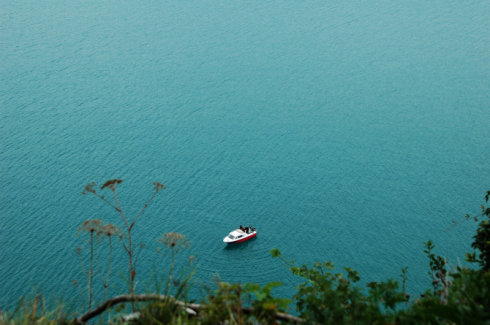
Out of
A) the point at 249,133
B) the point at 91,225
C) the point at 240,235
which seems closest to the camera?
the point at 91,225

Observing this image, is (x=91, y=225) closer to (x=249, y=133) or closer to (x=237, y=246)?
(x=237, y=246)

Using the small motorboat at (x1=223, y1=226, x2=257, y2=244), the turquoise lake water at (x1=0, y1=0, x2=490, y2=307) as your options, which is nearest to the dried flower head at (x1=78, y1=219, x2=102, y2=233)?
the turquoise lake water at (x1=0, y1=0, x2=490, y2=307)

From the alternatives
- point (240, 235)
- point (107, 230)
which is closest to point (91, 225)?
point (107, 230)

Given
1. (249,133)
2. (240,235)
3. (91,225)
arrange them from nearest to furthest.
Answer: (91,225), (240,235), (249,133)

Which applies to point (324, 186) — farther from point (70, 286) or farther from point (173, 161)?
point (70, 286)

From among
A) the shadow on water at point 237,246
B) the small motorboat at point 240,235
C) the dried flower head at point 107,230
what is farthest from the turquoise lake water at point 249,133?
the dried flower head at point 107,230
